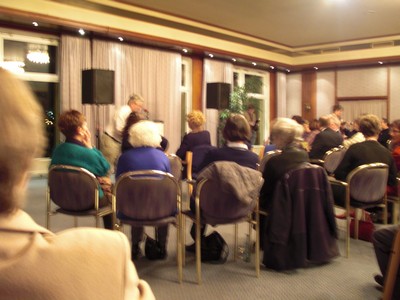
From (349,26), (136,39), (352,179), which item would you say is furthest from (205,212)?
(349,26)

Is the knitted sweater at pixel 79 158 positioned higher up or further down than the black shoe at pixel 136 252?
higher up

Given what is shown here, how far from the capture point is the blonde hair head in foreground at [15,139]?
752mm

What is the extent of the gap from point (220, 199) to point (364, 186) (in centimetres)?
150

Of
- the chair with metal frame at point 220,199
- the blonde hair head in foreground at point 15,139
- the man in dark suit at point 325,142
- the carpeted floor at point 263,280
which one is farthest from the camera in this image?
the man in dark suit at point 325,142

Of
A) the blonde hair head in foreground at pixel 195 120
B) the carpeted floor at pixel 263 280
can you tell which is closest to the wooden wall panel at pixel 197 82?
the blonde hair head in foreground at pixel 195 120

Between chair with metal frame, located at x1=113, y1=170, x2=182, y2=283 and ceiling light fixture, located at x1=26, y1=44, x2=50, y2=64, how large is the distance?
575cm

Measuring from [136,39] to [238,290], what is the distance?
6.68 metres

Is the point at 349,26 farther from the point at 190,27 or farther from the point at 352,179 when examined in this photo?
the point at 352,179

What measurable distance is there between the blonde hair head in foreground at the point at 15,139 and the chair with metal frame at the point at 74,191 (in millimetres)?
2339

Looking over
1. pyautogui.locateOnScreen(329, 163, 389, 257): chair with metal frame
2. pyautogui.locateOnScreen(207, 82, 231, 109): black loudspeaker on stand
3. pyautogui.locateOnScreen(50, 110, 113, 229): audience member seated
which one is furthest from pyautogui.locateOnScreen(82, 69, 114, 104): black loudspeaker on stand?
pyautogui.locateOnScreen(329, 163, 389, 257): chair with metal frame

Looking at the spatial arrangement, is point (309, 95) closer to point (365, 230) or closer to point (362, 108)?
point (362, 108)

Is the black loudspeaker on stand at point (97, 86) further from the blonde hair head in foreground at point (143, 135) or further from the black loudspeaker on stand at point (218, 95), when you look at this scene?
the blonde hair head in foreground at point (143, 135)

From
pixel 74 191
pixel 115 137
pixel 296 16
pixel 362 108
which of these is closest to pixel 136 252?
pixel 74 191

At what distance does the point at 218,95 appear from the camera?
27.9ft
